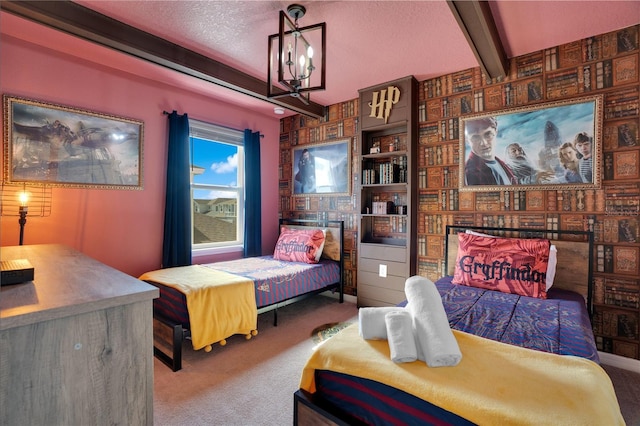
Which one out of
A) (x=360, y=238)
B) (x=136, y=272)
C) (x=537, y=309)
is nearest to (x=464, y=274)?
(x=537, y=309)

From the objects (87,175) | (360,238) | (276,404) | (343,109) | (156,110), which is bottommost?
A: (276,404)

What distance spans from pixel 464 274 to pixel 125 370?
241 centimetres

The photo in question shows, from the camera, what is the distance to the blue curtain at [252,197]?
4.13m

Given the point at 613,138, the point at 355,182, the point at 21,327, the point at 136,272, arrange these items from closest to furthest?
the point at 21,327, the point at 613,138, the point at 136,272, the point at 355,182

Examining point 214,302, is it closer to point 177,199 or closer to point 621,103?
point 177,199

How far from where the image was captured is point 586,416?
0.93m

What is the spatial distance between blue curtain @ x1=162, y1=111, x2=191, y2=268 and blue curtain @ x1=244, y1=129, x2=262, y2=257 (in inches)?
33.0

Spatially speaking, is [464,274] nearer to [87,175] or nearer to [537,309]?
[537,309]

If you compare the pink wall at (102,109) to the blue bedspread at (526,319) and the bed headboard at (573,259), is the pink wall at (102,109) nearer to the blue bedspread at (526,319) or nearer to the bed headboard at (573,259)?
the blue bedspread at (526,319)

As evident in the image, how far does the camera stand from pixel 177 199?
3.38 meters

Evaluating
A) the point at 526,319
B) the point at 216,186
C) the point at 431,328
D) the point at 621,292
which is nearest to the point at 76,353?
the point at 431,328

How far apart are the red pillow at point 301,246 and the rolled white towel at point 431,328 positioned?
7.21 ft

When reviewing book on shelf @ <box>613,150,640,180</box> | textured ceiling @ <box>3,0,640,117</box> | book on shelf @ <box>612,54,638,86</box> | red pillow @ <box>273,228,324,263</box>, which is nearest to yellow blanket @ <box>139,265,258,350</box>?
red pillow @ <box>273,228,324,263</box>

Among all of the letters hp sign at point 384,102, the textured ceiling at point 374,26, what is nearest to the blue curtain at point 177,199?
the textured ceiling at point 374,26
